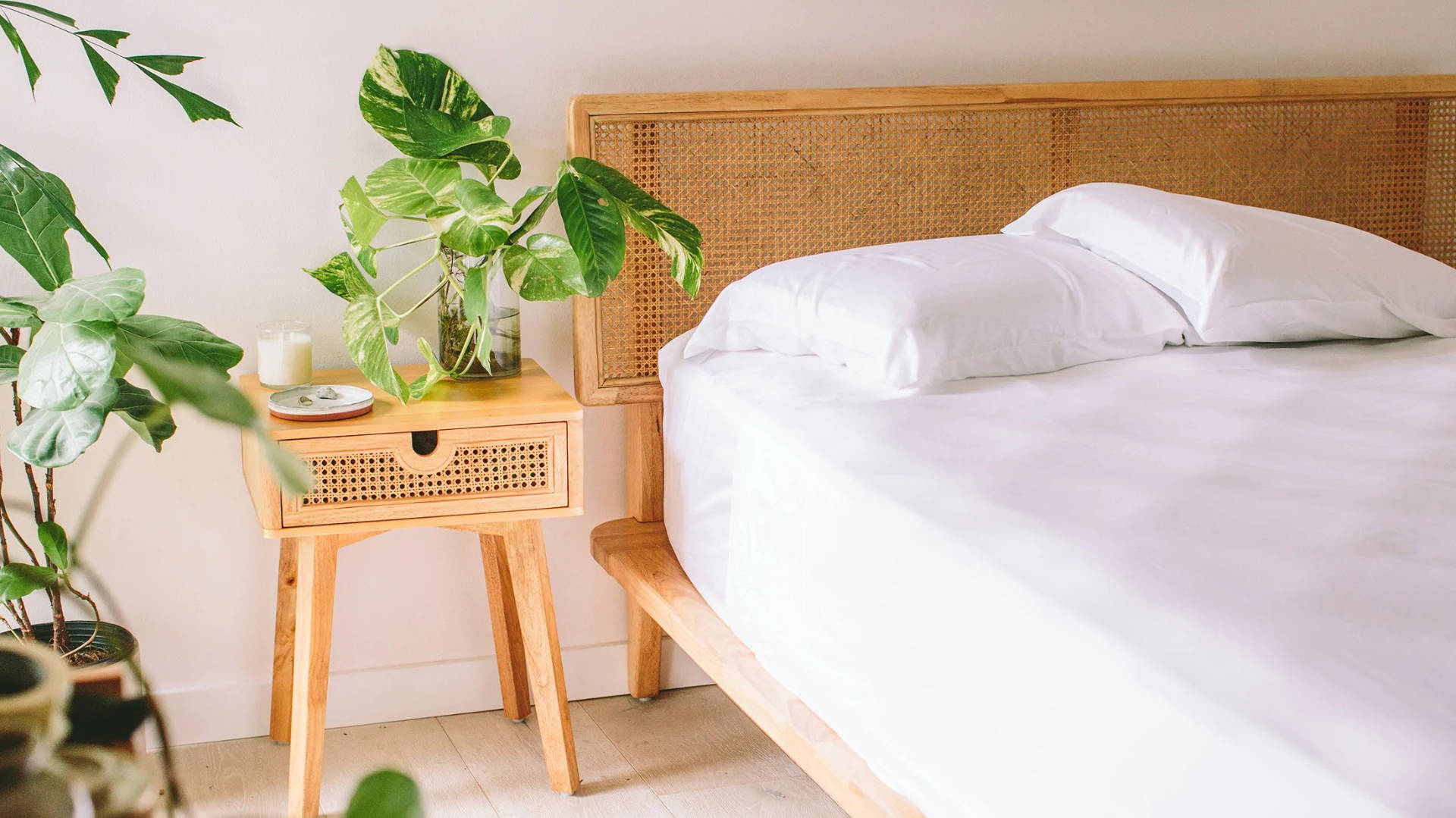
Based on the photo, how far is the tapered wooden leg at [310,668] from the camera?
1.71 meters

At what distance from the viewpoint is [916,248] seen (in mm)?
1875

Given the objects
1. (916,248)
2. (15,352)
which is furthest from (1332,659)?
(15,352)

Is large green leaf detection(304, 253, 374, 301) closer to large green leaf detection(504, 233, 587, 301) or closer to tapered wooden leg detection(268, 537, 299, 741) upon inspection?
large green leaf detection(504, 233, 587, 301)

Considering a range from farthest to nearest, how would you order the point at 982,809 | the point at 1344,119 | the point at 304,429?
the point at 1344,119, the point at 304,429, the point at 982,809

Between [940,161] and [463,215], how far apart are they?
3.02 ft

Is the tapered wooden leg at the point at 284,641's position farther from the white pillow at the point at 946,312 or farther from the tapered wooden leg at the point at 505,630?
the white pillow at the point at 946,312

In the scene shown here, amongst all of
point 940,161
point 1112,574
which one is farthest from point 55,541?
point 940,161

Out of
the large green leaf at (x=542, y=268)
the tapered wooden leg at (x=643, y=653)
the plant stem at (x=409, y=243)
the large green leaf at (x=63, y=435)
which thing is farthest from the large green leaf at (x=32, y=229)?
the tapered wooden leg at (x=643, y=653)

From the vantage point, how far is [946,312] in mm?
1657

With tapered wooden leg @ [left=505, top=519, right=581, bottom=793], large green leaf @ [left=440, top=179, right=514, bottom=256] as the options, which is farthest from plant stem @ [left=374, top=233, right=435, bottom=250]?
tapered wooden leg @ [left=505, top=519, right=581, bottom=793]

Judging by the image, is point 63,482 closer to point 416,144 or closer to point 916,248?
point 416,144

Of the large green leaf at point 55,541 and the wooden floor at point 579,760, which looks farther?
the wooden floor at point 579,760

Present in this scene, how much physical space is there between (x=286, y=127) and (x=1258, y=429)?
149 centimetres

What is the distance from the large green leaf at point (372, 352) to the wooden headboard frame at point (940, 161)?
0.41m
